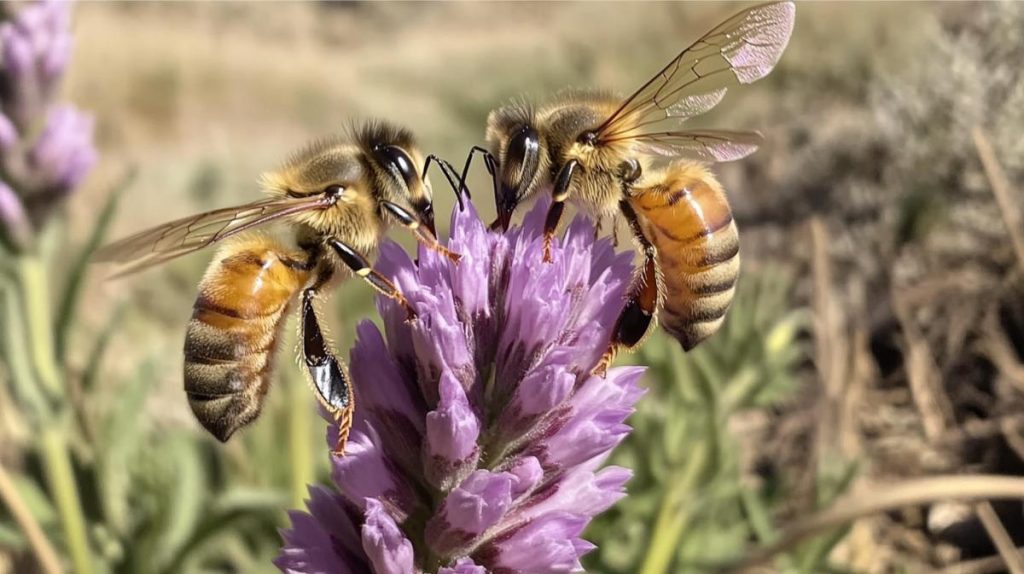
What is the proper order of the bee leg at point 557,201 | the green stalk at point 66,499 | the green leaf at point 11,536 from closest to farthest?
the bee leg at point 557,201 → the green leaf at point 11,536 → the green stalk at point 66,499

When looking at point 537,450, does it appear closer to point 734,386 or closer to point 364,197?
point 364,197

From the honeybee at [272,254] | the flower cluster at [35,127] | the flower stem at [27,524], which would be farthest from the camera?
the flower cluster at [35,127]

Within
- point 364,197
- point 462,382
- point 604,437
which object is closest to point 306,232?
point 364,197

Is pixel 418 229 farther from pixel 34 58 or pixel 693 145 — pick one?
pixel 34 58

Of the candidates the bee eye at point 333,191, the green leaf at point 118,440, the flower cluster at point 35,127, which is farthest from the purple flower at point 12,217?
the bee eye at point 333,191

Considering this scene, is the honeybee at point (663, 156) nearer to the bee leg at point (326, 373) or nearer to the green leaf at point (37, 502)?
the bee leg at point (326, 373)

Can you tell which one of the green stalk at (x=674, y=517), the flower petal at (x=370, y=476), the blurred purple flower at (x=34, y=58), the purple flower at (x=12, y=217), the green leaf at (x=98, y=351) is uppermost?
the blurred purple flower at (x=34, y=58)
